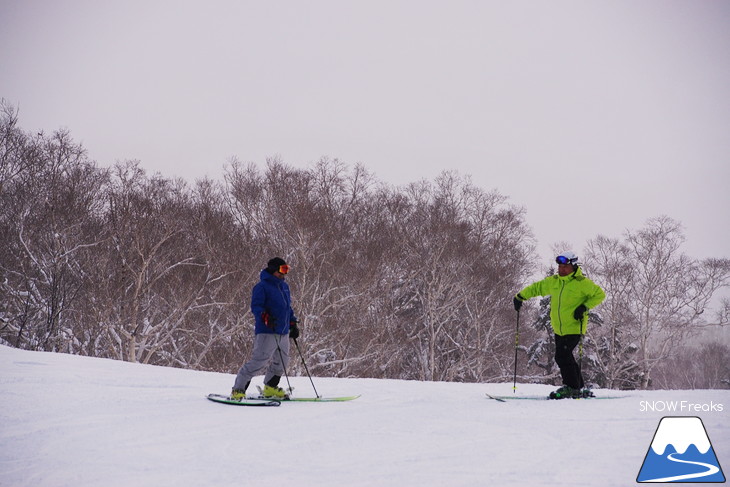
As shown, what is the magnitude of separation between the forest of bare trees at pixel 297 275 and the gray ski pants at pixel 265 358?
476 inches

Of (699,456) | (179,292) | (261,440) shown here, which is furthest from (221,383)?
(179,292)

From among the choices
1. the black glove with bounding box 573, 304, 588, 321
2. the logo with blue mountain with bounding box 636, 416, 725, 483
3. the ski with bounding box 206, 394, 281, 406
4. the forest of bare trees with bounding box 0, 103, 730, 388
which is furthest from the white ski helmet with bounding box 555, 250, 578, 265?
the forest of bare trees with bounding box 0, 103, 730, 388

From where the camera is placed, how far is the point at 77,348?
63.7ft

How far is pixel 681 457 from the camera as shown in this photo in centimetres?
333

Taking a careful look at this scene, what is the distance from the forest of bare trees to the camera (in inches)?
766

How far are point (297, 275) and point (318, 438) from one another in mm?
17555

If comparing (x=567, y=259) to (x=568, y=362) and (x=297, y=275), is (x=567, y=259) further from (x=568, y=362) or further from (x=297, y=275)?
(x=297, y=275)

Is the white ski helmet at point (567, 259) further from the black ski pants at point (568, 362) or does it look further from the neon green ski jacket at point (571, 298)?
the black ski pants at point (568, 362)

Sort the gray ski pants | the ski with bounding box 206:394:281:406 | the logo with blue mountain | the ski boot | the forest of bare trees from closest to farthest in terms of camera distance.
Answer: the logo with blue mountain, the ski with bounding box 206:394:281:406, the gray ski pants, the ski boot, the forest of bare trees

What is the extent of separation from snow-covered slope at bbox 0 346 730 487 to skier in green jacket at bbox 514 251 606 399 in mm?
518

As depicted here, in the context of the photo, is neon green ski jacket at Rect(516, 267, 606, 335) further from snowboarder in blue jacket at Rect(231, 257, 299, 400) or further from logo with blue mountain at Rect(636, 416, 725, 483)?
snowboarder in blue jacket at Rect(231, 257, 299, 400)

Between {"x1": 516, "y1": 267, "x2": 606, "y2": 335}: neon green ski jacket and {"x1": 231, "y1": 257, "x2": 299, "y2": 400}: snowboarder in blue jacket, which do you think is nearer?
{"x1": 231, "y1": 257, "x2": 299, "y2": 400}: snowboarder in blue jacket

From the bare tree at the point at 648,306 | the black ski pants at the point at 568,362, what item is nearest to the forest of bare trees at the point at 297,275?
the bare tree at the point at 648,306

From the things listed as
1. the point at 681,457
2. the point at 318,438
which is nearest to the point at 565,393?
the point at 681,457
